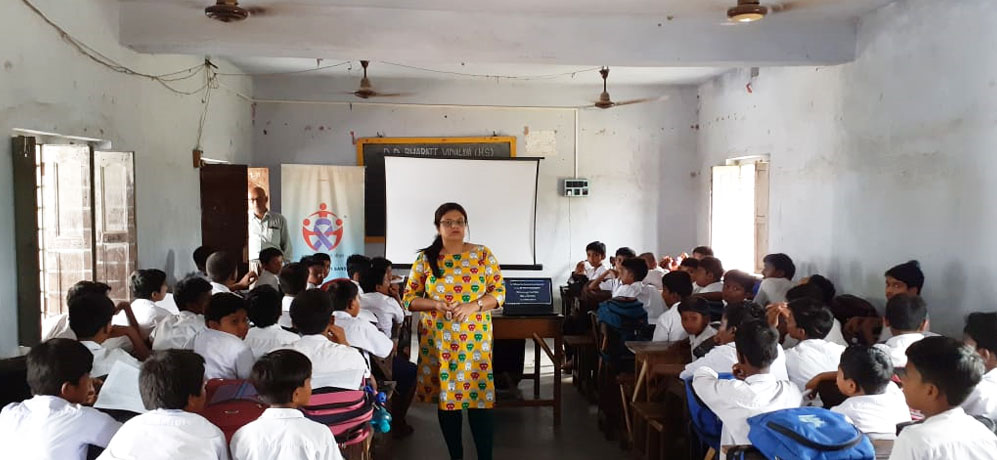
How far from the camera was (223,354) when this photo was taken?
238 centimetres

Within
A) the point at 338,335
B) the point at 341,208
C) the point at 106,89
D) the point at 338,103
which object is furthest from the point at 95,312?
the point at 338,103

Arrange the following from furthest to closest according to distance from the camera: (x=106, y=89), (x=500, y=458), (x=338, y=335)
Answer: (x=106, y=89)
(x=500, y=458)
(x=338, y=335)

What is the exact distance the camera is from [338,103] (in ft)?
22.5

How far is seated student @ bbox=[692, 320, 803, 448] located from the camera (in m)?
2.14

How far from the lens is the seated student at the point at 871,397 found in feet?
6.47

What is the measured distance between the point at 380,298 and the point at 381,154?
3.43 m

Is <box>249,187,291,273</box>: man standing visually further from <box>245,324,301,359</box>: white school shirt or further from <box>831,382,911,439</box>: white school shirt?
<box>831,382,911,439</box>: white school shirt

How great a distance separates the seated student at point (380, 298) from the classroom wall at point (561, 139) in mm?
3107

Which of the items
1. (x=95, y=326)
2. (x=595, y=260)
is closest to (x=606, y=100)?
(x=595, y=260)

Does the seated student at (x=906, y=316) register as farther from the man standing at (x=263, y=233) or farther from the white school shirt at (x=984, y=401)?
the man standing at (x=263, y=233)

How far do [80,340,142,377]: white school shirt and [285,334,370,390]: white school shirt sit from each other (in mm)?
528

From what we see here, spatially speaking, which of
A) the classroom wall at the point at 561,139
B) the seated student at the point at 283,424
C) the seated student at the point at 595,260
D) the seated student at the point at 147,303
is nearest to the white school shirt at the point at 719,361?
the seated student at the point at 283,424

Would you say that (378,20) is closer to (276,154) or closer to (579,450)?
(579,450)

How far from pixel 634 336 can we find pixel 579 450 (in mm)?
658
